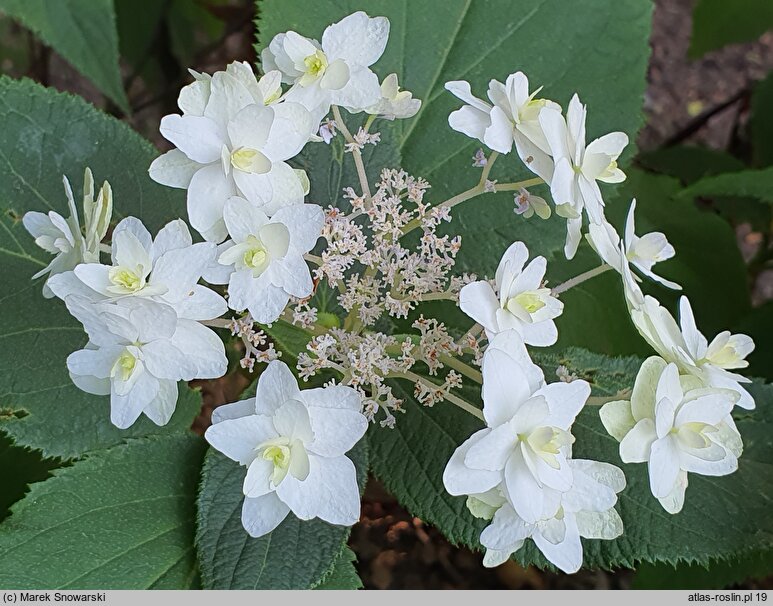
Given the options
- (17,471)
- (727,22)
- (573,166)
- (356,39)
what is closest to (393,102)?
(356,39)

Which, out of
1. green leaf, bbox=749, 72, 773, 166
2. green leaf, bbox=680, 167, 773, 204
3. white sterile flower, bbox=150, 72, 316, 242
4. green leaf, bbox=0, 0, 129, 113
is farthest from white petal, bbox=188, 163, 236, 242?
green leaf, bbox=749, 72, 773, 166

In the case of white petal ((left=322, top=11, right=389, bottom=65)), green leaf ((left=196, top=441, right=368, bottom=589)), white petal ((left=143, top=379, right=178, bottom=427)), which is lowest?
green leaf ((left=196, top=441, right=368, bottom=589))

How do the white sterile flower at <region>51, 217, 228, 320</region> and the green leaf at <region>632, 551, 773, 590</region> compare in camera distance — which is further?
the green leaf at <region>632, 551, 773, 590</region>

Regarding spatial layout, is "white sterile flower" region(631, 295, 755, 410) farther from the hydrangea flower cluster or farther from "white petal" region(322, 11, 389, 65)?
"white petal" region(322, 11, 389, 65)

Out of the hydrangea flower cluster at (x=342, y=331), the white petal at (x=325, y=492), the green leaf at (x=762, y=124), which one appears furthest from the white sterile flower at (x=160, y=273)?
the green leaf at (x=762, y=124)

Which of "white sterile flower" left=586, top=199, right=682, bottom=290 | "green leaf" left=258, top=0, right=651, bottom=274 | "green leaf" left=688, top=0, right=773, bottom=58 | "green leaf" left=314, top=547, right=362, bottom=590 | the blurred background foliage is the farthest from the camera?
"green leaf" left=688, top=0, right=773, bottom=58

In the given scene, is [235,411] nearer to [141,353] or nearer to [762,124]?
[141,353]
